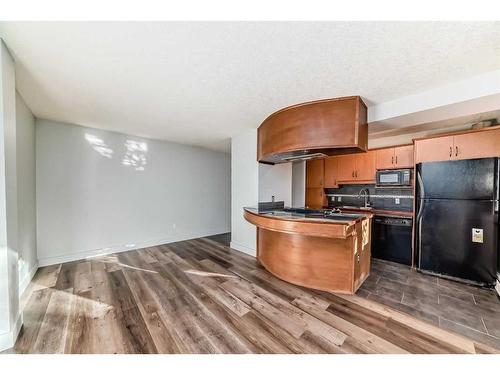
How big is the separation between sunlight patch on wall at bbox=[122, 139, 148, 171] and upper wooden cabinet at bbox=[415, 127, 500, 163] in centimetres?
513

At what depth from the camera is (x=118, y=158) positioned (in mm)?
3891

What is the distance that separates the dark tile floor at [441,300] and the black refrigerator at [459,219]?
9.0 inches

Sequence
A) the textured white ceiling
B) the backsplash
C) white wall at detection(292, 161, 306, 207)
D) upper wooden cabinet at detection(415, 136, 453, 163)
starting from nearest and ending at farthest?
the textured white ceiling
upper wooden cabinet at detection(415, 136, 453, 163)
the backsplash
white wall at detection(292, 161, 306, 207)

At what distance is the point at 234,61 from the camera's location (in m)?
1.70

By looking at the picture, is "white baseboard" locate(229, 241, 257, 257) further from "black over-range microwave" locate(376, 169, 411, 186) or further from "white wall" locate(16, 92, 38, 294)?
"white wall" locate(16, 92, 38, 294)

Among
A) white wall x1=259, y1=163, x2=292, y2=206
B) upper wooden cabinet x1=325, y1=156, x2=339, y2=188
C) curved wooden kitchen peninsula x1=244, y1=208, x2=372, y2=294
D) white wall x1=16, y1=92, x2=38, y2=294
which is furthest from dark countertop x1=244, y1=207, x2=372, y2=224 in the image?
white wall x1=16, y1=92, x2=38, y2=294

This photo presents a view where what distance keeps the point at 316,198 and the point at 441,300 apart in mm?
2881

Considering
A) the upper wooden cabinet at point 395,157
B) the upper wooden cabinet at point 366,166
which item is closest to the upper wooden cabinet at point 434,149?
the upper wooden cabinet at point 395,157

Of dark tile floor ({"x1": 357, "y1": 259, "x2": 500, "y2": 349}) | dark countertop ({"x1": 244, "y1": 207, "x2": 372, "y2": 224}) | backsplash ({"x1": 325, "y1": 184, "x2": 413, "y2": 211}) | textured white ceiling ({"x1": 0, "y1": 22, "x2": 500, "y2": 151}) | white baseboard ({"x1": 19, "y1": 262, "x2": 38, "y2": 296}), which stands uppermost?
textured white ceiling ({"x1": 0, "y1": 22, "x2": 500, "y2": 151})

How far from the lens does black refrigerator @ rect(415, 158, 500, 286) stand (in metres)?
2.50

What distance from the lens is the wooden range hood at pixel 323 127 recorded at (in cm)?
228

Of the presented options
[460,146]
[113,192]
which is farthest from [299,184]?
[113,192]
